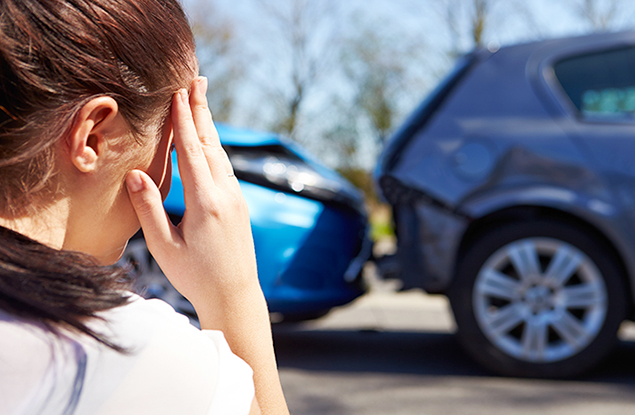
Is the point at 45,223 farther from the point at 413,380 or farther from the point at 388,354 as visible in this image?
the point at 388,354

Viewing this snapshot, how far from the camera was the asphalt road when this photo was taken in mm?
2602

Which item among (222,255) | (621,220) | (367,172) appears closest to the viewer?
(222,255)

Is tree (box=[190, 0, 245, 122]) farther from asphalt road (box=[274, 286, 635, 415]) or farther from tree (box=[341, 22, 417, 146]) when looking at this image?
asphalt road (box=[274, 286, 635, 415])

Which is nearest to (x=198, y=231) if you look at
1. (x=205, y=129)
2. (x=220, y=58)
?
(x=205, y=129)

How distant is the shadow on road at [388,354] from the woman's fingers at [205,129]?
2.50 metres

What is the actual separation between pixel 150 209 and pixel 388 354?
2938 mm

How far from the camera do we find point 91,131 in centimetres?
69

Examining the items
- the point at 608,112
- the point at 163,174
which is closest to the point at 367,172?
the point at 608,112

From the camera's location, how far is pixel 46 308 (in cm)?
55

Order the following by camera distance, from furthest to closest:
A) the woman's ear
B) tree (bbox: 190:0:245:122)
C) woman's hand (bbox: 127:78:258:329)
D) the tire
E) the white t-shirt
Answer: tree (bbox: 190:0:245:122) < the tire < woman's hand (bbox: 127:78:258:329) < the woman's ear < the white t-shirt

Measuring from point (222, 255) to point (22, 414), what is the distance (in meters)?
0.31

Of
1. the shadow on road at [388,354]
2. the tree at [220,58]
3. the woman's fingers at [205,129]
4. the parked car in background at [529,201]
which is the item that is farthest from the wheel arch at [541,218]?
the tree at [220,58]

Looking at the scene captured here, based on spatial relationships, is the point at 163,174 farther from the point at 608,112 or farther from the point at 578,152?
the point at 608,112

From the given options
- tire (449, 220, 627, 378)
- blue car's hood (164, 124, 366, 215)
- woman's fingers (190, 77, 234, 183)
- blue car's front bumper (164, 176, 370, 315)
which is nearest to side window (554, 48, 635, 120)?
tire (449, 220, 627, 378)
